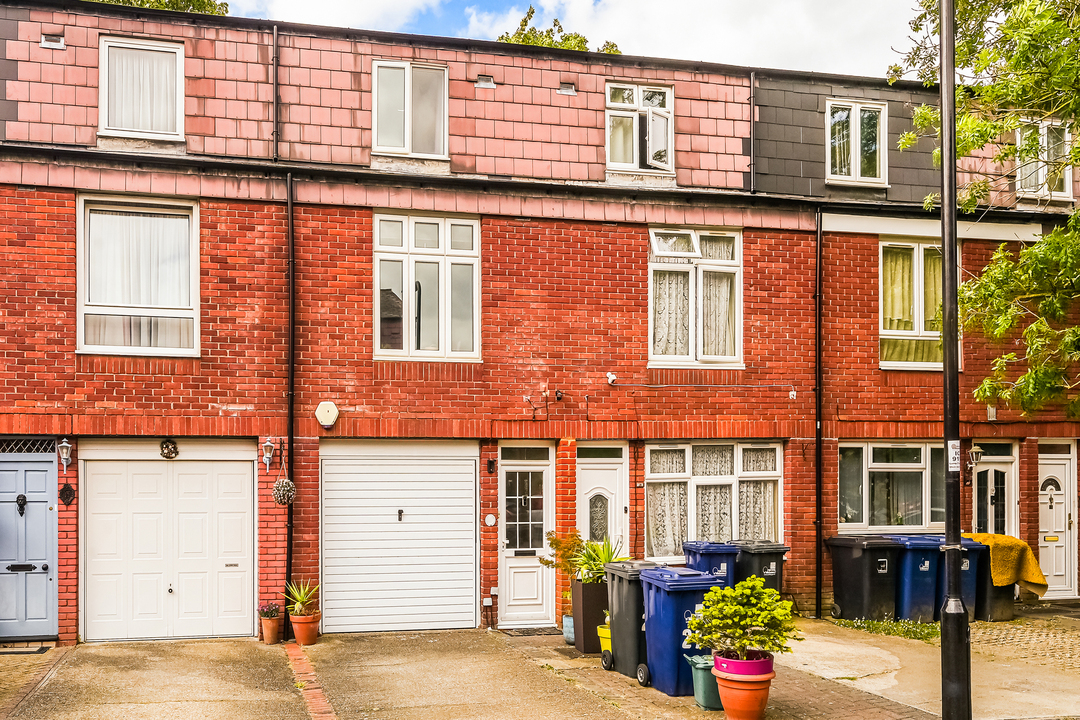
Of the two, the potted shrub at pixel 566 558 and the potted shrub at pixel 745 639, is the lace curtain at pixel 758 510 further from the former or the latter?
the potted shrub at pixel 745 639

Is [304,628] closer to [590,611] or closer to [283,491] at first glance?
[283,491]

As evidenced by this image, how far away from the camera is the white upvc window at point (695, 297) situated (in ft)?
46.8

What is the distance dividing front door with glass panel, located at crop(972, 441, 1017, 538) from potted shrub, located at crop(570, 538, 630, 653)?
271 inches

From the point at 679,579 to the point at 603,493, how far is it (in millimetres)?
A: 3880

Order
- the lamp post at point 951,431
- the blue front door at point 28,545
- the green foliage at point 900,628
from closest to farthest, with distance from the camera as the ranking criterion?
the lamp post at point 951,431 → the blue front door at point 28,545 → the green foliage at point 900,628

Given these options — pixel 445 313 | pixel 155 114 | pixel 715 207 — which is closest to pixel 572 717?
pixel 445 313

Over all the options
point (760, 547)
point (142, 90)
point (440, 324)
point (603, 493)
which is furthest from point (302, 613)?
point (142, 90)

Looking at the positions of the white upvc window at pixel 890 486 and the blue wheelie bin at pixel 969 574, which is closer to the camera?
the blue wheelie bin at pixel 969 574

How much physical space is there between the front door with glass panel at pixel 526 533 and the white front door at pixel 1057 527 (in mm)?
7886

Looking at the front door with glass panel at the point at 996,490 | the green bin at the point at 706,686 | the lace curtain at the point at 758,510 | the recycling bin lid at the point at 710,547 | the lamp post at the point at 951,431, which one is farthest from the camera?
the front door with glass panel at the point at 996,490

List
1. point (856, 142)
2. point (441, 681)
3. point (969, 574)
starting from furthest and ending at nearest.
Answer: point (856, 142)
point (969, 574)
point (441, 681)

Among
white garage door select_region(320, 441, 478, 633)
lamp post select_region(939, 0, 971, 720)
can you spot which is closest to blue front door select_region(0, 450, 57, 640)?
white garage door select_region(320, 441, 478, 633)

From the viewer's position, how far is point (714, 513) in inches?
567

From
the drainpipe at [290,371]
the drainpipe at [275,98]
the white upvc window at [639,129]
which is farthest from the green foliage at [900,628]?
the drainpipe at [275,98]
